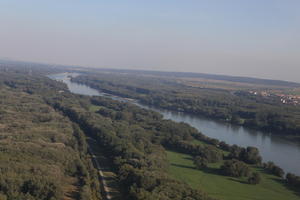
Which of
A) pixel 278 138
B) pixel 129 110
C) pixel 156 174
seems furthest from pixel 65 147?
pixel 278 138

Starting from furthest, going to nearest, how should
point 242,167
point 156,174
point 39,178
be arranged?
point 242,167 < point 156,174 < point 39,178

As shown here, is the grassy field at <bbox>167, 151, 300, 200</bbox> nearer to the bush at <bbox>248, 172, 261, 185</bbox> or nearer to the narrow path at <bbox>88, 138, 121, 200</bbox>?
the bush at <bbox>248, 172, 261, 185</bbox>

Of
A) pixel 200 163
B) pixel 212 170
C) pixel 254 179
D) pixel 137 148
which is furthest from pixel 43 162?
pixel 254 179

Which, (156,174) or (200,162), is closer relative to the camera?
(156,174)

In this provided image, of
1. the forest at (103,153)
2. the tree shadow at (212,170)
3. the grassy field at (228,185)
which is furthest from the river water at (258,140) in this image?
the tree shadow at (212,170)

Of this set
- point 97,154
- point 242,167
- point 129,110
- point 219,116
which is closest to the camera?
point 242,167

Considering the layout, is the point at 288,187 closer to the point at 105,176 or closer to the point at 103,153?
the point at 105,176

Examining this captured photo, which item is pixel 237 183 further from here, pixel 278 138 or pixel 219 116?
pixel 219 116

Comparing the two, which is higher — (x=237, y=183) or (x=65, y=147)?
(x=65, y=147)
